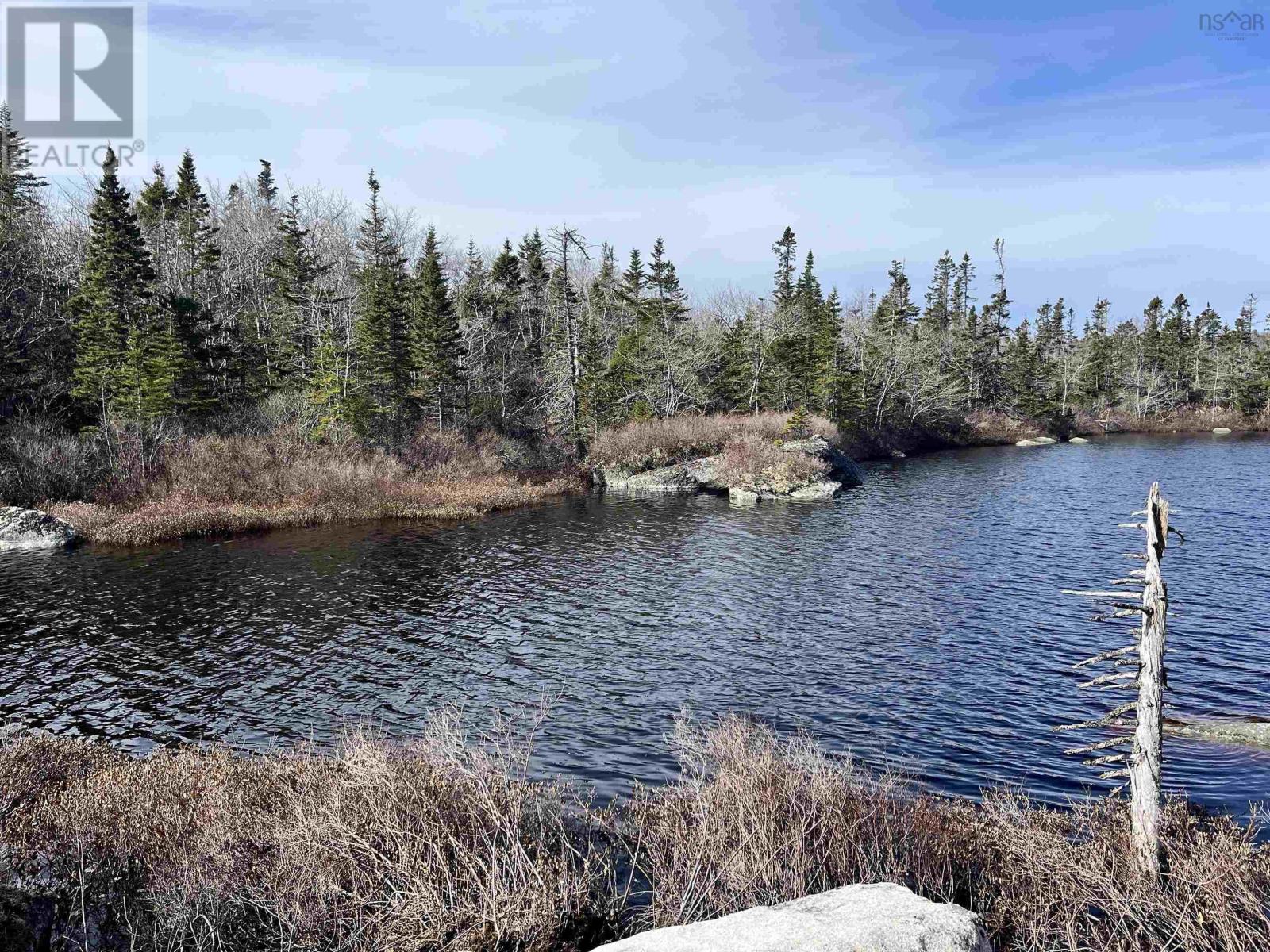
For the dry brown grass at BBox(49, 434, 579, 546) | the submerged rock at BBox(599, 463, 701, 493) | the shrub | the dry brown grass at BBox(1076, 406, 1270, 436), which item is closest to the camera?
the dry brown grass at BBox(49, 434, 579, 546)

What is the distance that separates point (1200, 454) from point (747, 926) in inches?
3169

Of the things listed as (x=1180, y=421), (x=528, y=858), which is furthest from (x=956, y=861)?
(x=1180, y=421)

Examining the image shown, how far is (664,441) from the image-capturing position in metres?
57.8

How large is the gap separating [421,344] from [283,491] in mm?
18758

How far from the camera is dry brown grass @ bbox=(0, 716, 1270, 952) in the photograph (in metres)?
7.41

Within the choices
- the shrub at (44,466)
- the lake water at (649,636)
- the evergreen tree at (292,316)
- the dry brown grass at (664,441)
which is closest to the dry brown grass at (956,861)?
the lake water at (649,636)

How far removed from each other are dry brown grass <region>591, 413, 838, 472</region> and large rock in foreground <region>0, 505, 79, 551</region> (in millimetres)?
33372

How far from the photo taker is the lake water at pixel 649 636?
15336 millimetres

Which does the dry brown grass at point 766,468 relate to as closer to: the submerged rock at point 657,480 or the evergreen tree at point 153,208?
the submerged rock at point 657,480

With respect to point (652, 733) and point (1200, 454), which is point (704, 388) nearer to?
point (1200, 454)

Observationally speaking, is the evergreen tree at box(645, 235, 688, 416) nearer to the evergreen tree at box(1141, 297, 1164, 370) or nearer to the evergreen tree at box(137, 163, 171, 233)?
the evergreen tree at box(137, 163, 171, 233)

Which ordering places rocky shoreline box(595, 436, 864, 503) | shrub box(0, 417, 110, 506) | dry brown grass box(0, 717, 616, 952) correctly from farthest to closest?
rocky shoreline box(595, 436, 864, 503) < shrub box(0, 417, 110, 506) < dry brown grass box(0, 717, 616, 952)

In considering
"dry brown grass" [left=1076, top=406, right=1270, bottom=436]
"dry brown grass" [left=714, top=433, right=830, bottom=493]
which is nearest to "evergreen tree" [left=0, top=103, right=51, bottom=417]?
"dry brown grass" [left=714, top=433, right=830, bottom=493]

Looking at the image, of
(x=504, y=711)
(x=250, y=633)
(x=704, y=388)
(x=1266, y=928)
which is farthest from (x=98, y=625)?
(x=704, y=388)
